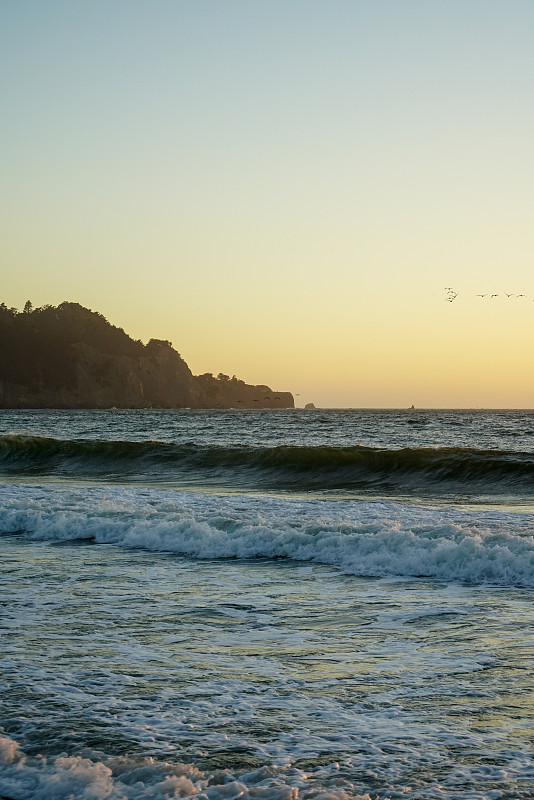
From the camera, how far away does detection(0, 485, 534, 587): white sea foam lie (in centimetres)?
1081

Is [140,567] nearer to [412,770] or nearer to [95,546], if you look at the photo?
[95,546]

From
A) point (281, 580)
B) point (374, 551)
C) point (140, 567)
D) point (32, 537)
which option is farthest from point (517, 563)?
point (32, 537)

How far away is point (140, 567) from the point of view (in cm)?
1101

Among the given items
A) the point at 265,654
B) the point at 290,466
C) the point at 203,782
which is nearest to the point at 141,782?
the point at 203,782

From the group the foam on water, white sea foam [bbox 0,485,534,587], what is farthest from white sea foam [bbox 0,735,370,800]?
white sea foam [bbox 0,485,534,587]

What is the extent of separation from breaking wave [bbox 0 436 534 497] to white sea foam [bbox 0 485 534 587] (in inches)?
345

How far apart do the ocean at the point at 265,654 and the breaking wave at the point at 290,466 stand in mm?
10864

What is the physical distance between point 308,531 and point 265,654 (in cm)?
648

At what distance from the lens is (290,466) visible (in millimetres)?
31844

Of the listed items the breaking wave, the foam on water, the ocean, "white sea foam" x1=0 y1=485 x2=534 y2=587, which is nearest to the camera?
the foam on water

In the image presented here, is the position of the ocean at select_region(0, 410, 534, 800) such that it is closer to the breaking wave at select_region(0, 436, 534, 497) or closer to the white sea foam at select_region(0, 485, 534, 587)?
the white sea foam at select_region(0, 485, 534, 587)

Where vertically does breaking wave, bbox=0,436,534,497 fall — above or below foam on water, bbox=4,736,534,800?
below

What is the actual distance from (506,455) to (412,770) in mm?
27850

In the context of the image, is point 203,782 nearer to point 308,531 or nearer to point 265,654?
point 265,654
